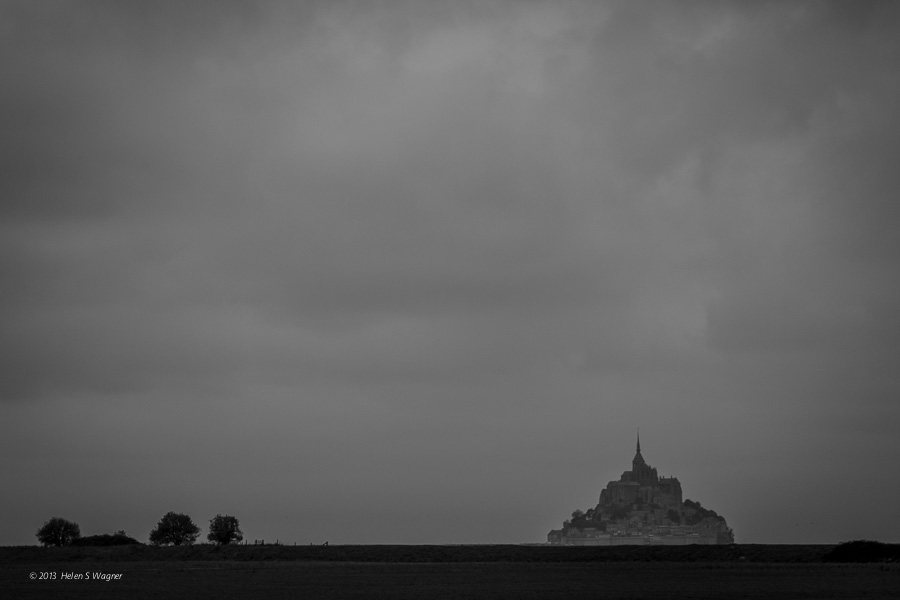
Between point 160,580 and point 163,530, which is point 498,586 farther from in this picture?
point 163,530

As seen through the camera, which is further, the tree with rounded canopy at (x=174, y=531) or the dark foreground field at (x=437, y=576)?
the tree with rounded canopy at (x=174, y=531)

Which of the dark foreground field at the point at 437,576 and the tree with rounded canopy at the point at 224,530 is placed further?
the tree with rounded canopy at the point at 224,530

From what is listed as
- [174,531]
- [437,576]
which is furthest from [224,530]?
[437,576]

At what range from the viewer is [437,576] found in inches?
3036

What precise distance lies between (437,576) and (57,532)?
97.7 metres

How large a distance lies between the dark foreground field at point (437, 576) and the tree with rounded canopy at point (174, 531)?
122ft

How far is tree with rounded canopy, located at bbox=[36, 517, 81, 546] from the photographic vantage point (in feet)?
503

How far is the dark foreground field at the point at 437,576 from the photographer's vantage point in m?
55.8

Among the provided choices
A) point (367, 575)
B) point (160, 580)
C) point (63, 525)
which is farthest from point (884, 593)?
point (63, 525)

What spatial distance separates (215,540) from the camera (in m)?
154

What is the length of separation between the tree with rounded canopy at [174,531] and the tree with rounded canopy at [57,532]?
11.3 meters

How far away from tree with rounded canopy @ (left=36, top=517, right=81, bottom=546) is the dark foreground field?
127 feet

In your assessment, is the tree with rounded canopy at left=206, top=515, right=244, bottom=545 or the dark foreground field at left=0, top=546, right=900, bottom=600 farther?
the tree with rounded canopy at left=206, top=515, right=244, bottom=545

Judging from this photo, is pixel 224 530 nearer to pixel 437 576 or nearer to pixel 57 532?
pixel 57 532
